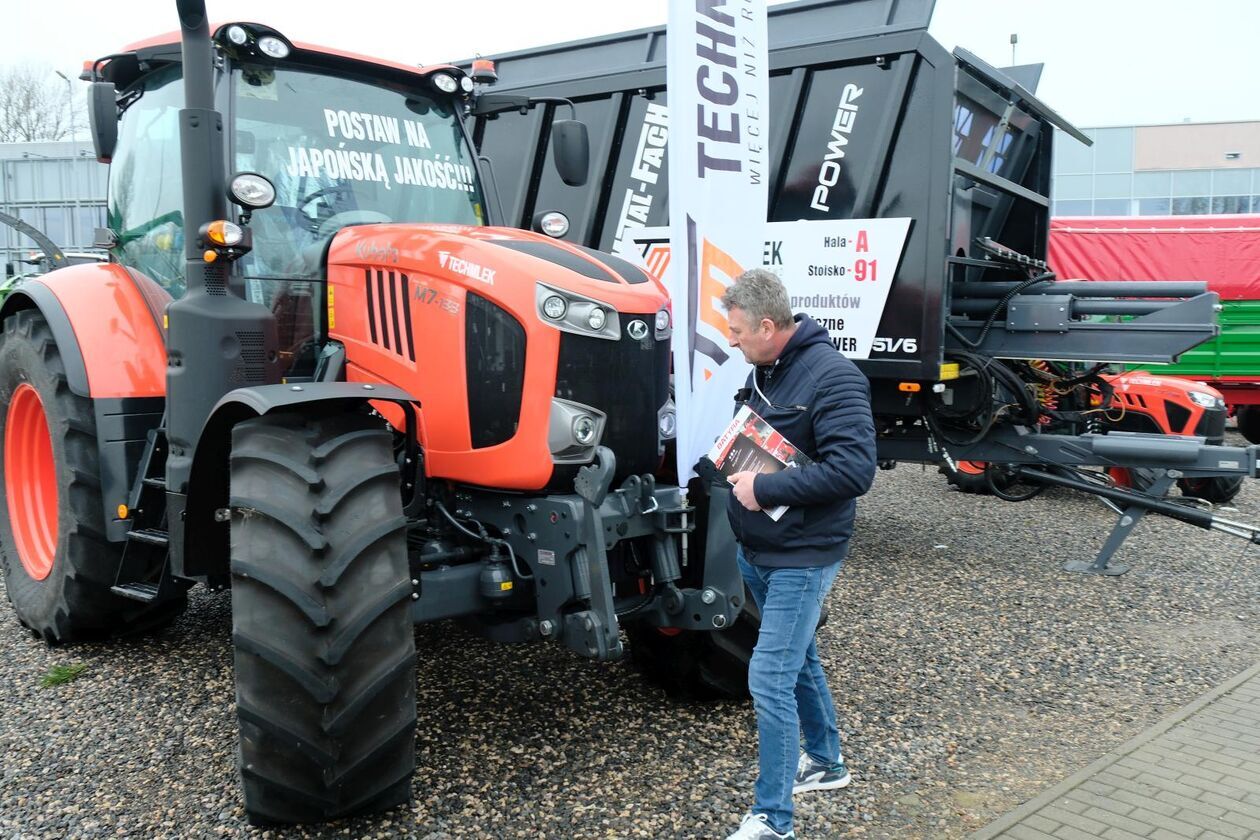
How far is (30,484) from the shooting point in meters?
5.29

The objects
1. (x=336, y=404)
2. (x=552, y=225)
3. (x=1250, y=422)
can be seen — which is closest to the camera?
(x=336, y=404)

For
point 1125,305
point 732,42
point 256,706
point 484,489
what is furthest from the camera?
point 1125,305

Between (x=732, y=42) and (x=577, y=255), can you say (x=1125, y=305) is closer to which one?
(x=732, y=42)

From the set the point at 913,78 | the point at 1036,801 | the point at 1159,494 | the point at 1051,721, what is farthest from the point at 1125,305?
the point at 1036,801

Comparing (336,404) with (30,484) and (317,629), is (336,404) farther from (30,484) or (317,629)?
(30,484)

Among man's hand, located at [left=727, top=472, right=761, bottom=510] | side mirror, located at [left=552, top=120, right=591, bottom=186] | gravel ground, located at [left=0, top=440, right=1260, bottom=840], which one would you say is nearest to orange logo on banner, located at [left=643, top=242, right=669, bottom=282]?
gravel ground, located at [left=0, top=440, right=1260, bottom=840]

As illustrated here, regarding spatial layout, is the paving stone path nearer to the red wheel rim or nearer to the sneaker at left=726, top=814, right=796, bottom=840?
the sneaker at left=726, top=814, right=796, bottom=840

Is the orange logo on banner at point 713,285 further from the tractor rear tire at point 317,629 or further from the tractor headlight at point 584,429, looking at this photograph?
the tractor rear tire at point 317,629

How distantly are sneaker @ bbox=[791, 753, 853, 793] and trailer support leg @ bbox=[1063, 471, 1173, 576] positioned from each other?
12.3 feet

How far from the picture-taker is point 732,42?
455 cm

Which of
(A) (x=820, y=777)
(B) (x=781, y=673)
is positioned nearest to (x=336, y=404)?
(B) (x=781, y=673)

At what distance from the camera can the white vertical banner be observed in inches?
161

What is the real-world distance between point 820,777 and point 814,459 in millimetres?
1218

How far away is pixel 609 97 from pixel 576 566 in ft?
16.8
